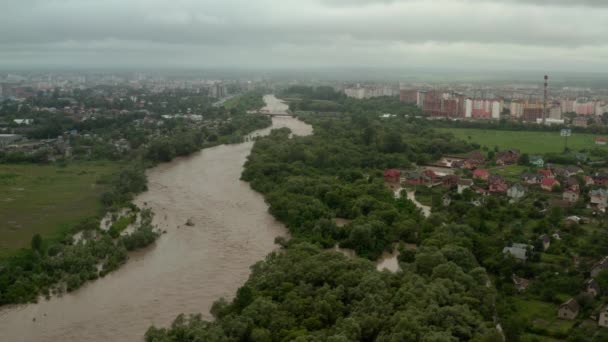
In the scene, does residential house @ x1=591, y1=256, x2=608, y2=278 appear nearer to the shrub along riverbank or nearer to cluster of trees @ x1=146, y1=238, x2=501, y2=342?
cluster of trees @ x1=146, y1=238, x2=501, y2=342

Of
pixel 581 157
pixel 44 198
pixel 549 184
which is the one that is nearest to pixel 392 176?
pixel 549 184

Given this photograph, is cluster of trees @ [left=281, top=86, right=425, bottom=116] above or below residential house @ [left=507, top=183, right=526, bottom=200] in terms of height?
above

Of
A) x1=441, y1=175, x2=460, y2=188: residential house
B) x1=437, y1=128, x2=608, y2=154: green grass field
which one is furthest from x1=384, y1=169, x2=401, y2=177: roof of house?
x1=437, y1=128, x2=608, y2=154: green grass field

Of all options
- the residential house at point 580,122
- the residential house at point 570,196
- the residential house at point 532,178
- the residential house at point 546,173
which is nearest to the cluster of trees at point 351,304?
the residential house at point 570,196

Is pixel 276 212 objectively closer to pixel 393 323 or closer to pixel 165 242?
pixel 165 242

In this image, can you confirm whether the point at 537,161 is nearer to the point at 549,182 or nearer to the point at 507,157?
the point at 507,157

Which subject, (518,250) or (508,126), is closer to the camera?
(518,250)

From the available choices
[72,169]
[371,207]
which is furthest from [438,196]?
[72,169]
